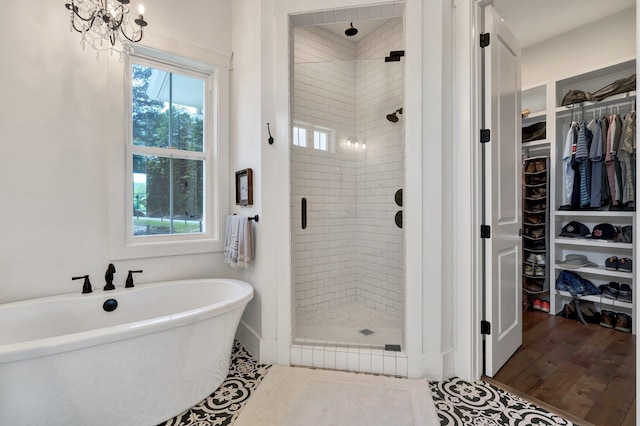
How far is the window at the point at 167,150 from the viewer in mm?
2375

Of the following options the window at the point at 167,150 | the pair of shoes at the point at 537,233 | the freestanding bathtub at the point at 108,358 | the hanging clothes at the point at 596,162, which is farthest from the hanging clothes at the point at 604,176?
the window at the point at 167,150

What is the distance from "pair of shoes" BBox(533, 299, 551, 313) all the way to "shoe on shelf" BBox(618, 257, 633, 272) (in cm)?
72

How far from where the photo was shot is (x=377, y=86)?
280cm

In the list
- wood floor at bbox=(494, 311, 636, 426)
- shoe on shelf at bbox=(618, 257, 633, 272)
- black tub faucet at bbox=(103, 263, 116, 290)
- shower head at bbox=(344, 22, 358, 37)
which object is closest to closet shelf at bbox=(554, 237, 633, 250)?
shoe on shelf at bbox=(618, 257, 633, 272)

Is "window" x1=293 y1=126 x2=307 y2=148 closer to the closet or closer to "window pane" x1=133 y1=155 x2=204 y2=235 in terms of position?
"window pane" x1=133 y1=155 x2=204 y2=235

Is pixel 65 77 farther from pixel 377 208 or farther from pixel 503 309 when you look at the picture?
pixel 503 309

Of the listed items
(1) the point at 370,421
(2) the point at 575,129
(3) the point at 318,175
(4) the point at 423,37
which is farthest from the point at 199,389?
(2) the point at 575,129

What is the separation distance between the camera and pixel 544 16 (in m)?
2.91

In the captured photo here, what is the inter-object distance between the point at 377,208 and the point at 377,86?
116 cm

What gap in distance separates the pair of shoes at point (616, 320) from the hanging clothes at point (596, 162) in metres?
1.02

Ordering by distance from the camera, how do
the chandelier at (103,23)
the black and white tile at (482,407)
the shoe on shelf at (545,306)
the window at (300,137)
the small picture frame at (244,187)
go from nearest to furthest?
the black and white tile at (482,407)
the chandelier at (103,23)
the small picture frame at (244,187)
the window at (300,137)
the shoe on shelf at (545,306)

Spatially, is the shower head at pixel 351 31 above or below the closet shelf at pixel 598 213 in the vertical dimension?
above

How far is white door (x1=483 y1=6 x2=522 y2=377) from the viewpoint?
198 centimetres

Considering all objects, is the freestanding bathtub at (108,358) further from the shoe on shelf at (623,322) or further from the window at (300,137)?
the shoe on shelf at (623,322)
